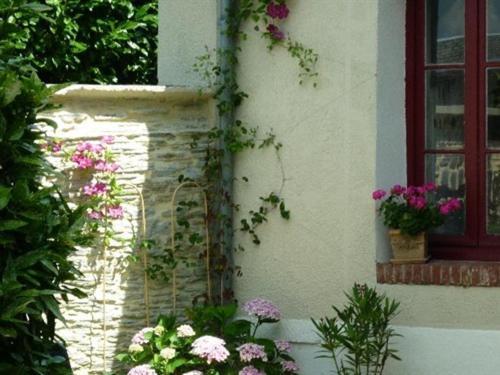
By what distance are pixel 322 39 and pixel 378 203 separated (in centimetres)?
104

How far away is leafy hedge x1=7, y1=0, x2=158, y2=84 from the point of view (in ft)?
32.4

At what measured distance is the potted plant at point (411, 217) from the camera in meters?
6.89

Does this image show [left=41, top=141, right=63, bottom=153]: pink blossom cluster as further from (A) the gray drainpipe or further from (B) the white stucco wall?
(B) the white stucco wall

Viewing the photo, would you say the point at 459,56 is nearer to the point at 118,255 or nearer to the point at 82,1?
the point at 118,255

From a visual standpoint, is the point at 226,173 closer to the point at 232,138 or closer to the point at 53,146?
the point at 232,138

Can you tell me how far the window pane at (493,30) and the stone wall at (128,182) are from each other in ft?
5.85

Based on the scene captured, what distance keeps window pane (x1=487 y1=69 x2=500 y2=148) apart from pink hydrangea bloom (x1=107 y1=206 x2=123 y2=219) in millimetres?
2227

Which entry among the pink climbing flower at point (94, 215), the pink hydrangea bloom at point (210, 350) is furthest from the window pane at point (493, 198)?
the pink climbing flower at point (94, 215)

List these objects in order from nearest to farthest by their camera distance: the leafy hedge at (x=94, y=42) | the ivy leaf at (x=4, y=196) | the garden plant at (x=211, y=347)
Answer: the ivy leaf at (x=4, y=196) < the garden plant at (x=211, y=347) < the leafy hedge at (x=94, y=42)

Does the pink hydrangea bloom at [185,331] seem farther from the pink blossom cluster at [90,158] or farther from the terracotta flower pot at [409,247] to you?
the terracotta flower pot at [409,247]

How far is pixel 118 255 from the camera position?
A: 24.1ft

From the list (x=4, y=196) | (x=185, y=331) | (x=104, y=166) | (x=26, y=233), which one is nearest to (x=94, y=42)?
(x=104, y=166)

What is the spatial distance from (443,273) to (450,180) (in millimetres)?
634

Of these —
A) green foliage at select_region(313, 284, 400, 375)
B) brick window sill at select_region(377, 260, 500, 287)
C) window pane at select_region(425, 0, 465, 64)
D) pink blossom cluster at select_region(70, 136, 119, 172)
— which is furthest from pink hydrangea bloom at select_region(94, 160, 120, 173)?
window pane at select_region(425, 0, 465, 64)
